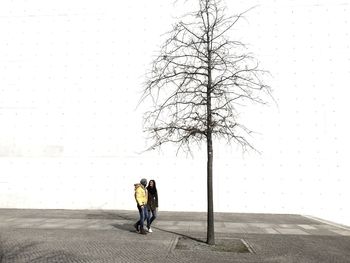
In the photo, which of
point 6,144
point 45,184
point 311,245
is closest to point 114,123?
point 45,184

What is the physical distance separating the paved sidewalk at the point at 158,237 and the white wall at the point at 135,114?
1853 millimetres

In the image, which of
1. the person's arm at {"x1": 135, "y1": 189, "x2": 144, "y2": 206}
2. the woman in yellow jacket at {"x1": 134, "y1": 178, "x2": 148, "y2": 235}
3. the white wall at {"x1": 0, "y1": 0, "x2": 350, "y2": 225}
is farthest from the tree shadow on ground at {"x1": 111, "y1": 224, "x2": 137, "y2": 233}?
the white wall at {"x1": 0, "y1": 0, "x2": 350, "y2": 225}

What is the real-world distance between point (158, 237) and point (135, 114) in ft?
28.3

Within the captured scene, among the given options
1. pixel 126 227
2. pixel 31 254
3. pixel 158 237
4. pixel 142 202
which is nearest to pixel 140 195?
pixel 142 202

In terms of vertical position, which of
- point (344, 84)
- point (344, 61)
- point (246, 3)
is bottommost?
point (344, 84)

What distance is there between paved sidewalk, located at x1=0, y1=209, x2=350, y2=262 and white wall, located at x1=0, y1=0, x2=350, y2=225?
1853mm

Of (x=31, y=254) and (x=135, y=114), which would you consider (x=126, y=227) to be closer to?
(x=31, y=254)

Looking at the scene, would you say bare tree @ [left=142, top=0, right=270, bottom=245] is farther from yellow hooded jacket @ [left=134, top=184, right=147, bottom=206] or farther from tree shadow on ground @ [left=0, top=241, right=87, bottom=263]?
tree shadow on ground @ [left=0, top=241, right=87, bottom=263]

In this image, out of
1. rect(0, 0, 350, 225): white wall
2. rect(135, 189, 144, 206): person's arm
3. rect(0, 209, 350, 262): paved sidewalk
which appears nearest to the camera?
rect(0, 209, 350, 262): paved sidewalk

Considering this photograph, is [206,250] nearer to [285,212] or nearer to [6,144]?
[285,212]

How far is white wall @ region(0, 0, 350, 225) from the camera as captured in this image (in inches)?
675

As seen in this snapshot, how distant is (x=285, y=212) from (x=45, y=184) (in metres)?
12.3

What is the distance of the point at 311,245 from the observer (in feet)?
32.9

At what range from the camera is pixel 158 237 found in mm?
10805
